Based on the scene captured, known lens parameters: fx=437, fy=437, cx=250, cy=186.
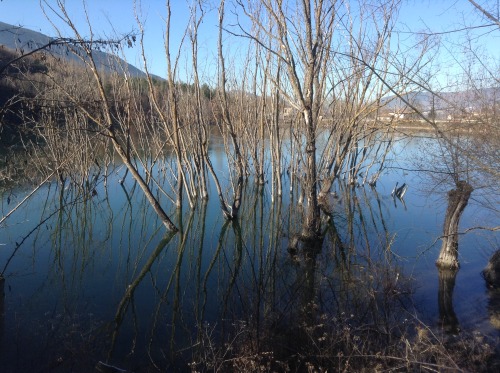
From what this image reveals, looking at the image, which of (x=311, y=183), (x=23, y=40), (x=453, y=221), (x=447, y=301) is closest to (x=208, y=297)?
(x=311, y=183)

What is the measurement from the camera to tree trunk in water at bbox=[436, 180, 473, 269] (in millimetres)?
6789

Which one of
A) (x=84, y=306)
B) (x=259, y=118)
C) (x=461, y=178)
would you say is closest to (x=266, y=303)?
(x=84, y=306)

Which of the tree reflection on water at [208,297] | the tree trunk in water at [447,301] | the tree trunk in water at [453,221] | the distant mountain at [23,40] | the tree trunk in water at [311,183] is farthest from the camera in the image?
the tree trunk in water at [311,183]

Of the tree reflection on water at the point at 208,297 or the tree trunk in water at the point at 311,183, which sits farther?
the tree trunk in water at the point at 311,183

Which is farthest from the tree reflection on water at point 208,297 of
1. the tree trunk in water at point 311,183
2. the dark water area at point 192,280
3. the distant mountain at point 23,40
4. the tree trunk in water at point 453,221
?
the distant mountain at point 23,40

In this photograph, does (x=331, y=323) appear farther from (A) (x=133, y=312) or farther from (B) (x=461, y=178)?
(B) (x=461, y=178)

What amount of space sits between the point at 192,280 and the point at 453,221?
4.29 meters

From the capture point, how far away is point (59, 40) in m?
4.83

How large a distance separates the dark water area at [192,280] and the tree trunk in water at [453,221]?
0.26 metres

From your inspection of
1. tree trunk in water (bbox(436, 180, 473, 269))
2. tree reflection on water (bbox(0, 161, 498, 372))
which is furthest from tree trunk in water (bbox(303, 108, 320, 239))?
tree trunk in water (bbox(436, 180, 473, 269))

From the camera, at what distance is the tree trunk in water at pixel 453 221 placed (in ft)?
22.3

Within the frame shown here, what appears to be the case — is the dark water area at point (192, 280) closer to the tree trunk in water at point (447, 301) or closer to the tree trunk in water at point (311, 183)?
the tree trunk in water at point (447, 301)

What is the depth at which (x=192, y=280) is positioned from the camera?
6.95 metres

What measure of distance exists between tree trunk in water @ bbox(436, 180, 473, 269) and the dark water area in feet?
0.85
